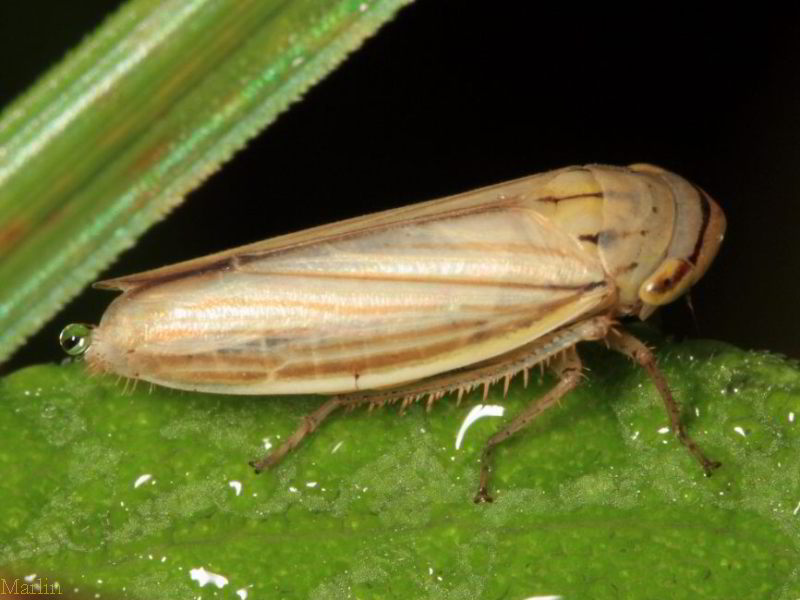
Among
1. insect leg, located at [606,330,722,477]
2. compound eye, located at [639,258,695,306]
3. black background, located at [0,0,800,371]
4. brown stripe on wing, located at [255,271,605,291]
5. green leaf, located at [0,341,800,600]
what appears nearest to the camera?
green leaf, located at [0,341,800,600]

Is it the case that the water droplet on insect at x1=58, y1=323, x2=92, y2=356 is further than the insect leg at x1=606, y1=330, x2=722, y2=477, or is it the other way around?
the water droplet on insect at x1=58, y1=323, x2=92, y2=356

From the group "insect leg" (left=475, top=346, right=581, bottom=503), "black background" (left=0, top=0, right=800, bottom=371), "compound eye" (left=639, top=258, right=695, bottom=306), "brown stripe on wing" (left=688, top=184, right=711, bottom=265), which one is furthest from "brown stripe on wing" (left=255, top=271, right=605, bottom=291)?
"black background" (left=0, top=0, right=800, bottom=371)

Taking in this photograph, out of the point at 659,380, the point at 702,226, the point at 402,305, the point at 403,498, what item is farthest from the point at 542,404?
the point at 702,226

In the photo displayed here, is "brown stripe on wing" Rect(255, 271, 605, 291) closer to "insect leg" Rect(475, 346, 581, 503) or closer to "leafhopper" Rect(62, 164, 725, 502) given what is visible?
"leafhopper" Rect(62, 164, 725, 502)

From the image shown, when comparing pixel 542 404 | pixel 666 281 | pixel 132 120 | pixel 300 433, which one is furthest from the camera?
pixel 666 281

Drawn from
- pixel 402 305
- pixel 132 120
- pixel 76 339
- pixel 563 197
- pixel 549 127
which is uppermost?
pixel 132 120

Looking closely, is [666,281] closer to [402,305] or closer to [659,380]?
[659,380]

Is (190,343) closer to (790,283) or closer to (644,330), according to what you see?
(644,330)

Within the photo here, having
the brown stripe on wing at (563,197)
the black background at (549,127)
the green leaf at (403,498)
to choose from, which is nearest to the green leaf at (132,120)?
the green leaf at (403,498)
